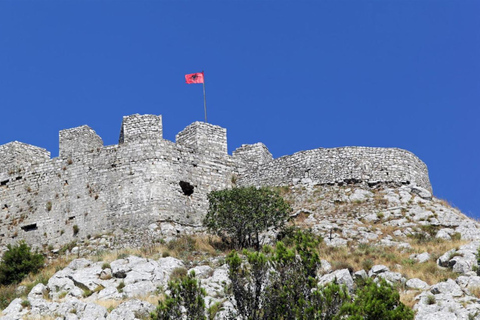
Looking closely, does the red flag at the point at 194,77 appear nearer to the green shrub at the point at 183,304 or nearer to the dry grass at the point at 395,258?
the dry grass at the point at 395,258

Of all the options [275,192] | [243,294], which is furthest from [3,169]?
[243,294]

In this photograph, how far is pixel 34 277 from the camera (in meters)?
29.4

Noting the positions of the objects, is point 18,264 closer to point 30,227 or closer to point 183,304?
point 30,227

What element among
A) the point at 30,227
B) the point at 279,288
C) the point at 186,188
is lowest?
the point at 279,288

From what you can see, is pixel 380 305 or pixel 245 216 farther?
pixel 245 216

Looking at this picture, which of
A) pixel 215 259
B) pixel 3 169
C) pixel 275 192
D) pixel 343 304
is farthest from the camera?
pixel 3 169

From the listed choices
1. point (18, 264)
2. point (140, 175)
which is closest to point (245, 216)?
point (140, 175)

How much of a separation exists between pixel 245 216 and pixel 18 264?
26.5ft

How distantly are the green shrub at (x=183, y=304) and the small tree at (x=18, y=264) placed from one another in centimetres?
1059

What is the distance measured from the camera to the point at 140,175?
3378 centimetres

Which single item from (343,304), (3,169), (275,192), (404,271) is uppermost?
(3,169)

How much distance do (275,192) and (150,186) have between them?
15.8ft

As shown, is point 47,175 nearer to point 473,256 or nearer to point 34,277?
point 34,277

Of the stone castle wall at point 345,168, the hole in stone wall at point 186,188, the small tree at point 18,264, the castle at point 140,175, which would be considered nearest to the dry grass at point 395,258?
the stone castle wall at point 345,168
